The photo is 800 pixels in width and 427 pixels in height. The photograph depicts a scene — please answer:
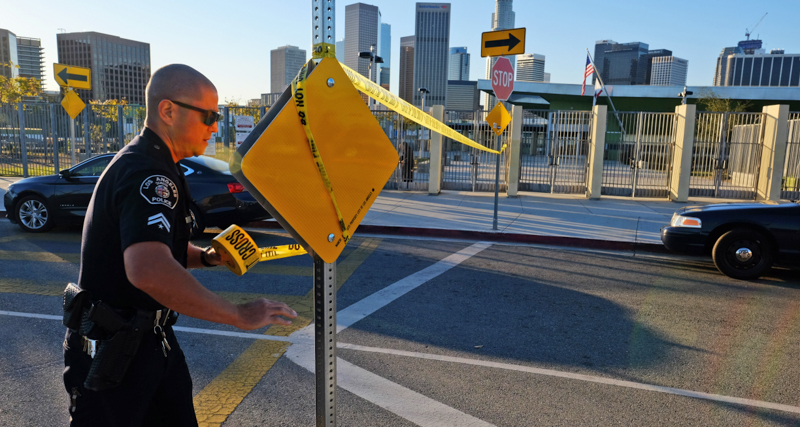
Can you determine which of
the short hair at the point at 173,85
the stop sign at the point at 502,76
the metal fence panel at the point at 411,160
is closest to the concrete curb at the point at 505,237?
the stop sign at the point at 502,76

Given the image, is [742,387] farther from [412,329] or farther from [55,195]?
[55,195]

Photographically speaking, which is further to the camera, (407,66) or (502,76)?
(407,66)

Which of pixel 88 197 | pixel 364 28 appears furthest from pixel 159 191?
pixel 364 28

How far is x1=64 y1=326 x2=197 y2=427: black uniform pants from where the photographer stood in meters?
1.93

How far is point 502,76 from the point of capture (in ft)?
31.7

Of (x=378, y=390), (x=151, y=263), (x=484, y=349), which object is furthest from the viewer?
(x=484, y=349)

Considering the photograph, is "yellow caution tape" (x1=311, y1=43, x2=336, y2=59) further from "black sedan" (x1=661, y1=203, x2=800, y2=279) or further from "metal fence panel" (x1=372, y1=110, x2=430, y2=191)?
"metal fence panel" (x1=372, y1=110, x2=430, y2=191)

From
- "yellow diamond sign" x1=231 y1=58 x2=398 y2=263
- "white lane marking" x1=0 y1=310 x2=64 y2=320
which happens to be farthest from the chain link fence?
"yellow diamond sign" x1=231 y1=58 x2=398 y2=263

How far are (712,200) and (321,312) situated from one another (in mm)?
16921

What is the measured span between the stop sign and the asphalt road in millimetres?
3511

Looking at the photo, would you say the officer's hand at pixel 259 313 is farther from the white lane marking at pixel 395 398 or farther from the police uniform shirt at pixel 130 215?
the white lane marking at pixel 395 398

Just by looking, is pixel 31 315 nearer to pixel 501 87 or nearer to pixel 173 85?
pixel 173 85

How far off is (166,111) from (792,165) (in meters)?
18.5

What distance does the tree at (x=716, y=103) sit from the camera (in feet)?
122
